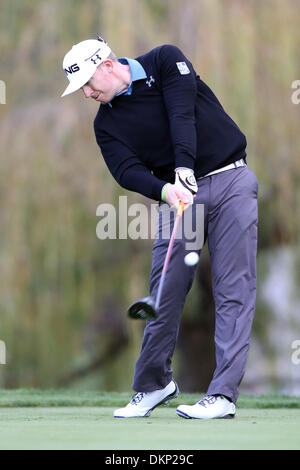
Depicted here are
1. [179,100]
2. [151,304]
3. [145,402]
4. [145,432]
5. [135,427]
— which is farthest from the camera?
[145,402]

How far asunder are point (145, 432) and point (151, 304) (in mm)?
892

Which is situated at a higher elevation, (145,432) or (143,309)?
(143,309)

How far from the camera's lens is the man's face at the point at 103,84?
15.9 ft

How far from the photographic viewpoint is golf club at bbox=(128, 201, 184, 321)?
455 centimetres

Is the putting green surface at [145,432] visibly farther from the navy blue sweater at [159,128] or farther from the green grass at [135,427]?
the navy blue sweater at [159,128]

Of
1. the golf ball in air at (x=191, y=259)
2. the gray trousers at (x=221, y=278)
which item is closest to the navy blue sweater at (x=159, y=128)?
the gray trousers at (x=221, y=278)

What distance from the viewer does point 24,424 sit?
165 inches

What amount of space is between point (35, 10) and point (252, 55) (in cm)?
200

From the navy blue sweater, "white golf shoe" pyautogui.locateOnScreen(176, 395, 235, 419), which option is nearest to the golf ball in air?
the navy blue sweater

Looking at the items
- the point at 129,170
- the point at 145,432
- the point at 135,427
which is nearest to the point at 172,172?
the point at 129,170

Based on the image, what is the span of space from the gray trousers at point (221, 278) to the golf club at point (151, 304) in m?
0.10

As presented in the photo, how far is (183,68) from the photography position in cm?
487

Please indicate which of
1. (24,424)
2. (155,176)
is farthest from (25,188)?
(24,424)

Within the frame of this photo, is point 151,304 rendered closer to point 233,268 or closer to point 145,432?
point 233,268
